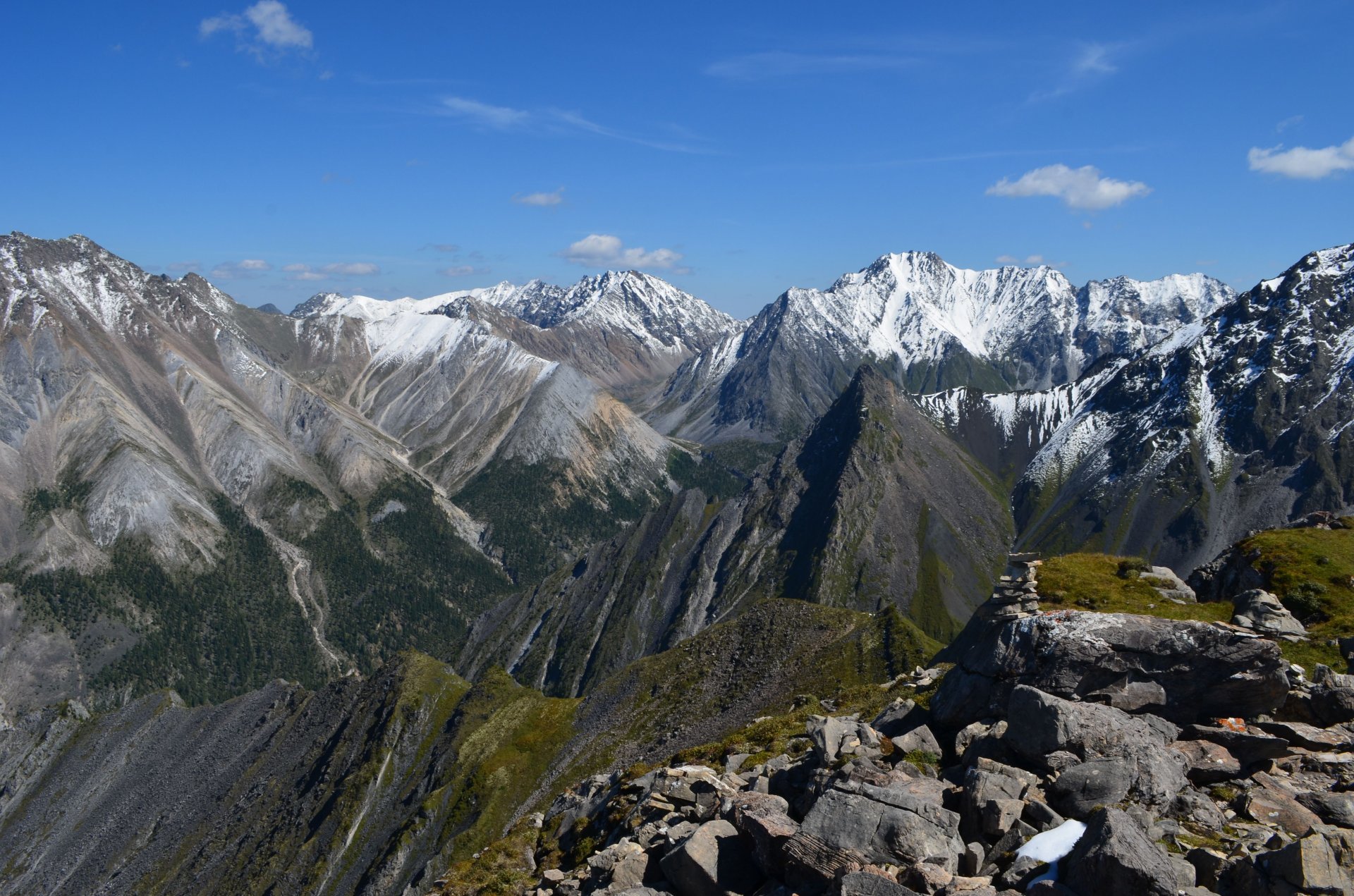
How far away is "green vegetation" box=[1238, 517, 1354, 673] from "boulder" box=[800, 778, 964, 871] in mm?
22989

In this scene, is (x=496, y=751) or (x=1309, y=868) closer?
(x=1309, y=868)

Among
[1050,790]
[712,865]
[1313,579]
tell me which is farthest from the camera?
[1313,579]

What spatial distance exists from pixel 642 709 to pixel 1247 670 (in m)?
74.3

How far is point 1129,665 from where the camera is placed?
3030 centimetres

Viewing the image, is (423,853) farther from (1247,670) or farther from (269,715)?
(1247,670)

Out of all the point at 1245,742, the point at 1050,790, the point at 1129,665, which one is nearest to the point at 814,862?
the point at 1050,790

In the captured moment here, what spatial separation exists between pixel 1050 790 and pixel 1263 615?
23209 mm

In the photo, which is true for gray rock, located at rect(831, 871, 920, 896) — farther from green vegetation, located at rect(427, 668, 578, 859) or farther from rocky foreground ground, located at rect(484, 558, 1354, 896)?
green vegetation, located at rect(427, 668, 578, 859)

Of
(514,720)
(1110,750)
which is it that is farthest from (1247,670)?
(514,720)

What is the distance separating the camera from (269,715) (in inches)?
5630

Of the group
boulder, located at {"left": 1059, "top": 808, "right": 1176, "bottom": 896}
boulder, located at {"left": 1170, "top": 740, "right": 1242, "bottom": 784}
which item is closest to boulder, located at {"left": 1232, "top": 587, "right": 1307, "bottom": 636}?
boulder, located at {"left": 1170, "top": 740, "right": 1242, "bottom": 784}

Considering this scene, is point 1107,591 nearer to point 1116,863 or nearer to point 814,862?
point 1116,863

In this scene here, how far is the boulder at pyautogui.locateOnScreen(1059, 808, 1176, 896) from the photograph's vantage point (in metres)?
19.6

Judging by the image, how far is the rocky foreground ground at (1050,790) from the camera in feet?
69.2
